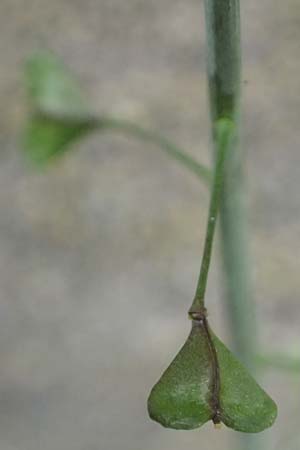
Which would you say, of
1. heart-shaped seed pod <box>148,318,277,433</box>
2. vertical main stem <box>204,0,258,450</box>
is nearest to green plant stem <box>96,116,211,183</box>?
vertical main stem <box>204,0,258,450</box>

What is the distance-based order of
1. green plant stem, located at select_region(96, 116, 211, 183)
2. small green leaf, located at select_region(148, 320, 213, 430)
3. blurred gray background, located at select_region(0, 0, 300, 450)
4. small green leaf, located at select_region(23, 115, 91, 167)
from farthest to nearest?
blurred gray background, located at select_region(0, 0, 300, 450) → small green leaf, located at select_region(23, 115, 91, 167) → green plant stem, located at select_region(96, 116, 211, 183) → small green leaf, located at select_region(148, 320, 213, 430)

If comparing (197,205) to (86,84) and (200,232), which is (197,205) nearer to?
(200,232)

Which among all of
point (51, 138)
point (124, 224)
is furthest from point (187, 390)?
point (124, 224)

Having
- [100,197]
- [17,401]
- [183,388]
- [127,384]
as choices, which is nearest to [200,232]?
[100,197]

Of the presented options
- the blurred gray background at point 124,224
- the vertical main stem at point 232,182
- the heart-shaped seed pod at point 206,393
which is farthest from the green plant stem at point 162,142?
the blurred gray background at point 124,224

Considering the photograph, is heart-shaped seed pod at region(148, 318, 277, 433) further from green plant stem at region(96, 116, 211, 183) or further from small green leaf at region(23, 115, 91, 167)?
small green leaf at region(23, 115, 91, 167)

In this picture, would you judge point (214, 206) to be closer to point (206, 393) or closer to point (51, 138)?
point (206, 393)

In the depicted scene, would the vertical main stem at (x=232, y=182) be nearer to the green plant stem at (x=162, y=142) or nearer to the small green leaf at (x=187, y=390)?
the green plant stem at (x=162, y=142)
